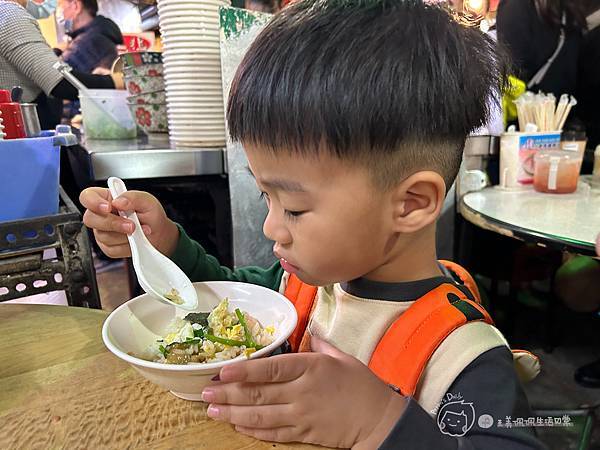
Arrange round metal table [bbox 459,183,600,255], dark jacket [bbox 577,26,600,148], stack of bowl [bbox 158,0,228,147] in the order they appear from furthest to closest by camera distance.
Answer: dark jacket [bbox 577,26,600,148], stack of bowl [bbox 158,0,228,147], round metal table [bbox 459,183,600,255]

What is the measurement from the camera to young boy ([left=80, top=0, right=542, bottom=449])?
1.83ft

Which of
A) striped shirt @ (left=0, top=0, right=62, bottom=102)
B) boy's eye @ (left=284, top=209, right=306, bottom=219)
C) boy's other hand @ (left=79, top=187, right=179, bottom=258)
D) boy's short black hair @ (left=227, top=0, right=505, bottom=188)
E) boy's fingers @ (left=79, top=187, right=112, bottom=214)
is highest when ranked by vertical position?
striped shirt @ (left=0, top=0, right=62, bottom=102)

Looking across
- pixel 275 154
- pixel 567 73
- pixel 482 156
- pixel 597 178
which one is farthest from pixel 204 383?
pixel 567 73

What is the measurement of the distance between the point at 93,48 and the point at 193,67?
2249 mm

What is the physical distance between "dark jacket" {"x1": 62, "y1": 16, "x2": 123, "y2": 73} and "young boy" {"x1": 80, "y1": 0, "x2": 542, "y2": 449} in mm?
2990

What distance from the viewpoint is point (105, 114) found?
1.92m

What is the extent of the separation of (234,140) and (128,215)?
11.8 inches

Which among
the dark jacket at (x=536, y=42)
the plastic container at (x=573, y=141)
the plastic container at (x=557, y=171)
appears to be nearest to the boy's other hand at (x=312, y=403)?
the plastic container at (x=557, y=171)

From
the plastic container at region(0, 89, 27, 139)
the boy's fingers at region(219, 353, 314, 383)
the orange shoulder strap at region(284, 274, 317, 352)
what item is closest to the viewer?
the boy's fingers at region(219, 353, 314, 383)

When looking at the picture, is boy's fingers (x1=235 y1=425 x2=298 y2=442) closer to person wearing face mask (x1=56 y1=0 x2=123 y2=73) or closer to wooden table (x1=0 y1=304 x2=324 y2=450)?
wooden table (x1=0 y1=304 x2=324 y2=450)

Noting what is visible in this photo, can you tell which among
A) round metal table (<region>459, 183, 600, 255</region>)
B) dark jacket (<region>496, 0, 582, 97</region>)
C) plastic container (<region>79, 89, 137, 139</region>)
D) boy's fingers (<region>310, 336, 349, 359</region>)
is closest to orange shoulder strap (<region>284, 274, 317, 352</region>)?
boy's fingers (<region>310, 336, 349, 359</region>)

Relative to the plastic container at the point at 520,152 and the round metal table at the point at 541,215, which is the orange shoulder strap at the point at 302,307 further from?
the plastic container at the point at 520,152

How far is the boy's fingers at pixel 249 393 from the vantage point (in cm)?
54

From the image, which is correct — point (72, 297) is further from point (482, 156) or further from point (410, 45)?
point (482, 156)
